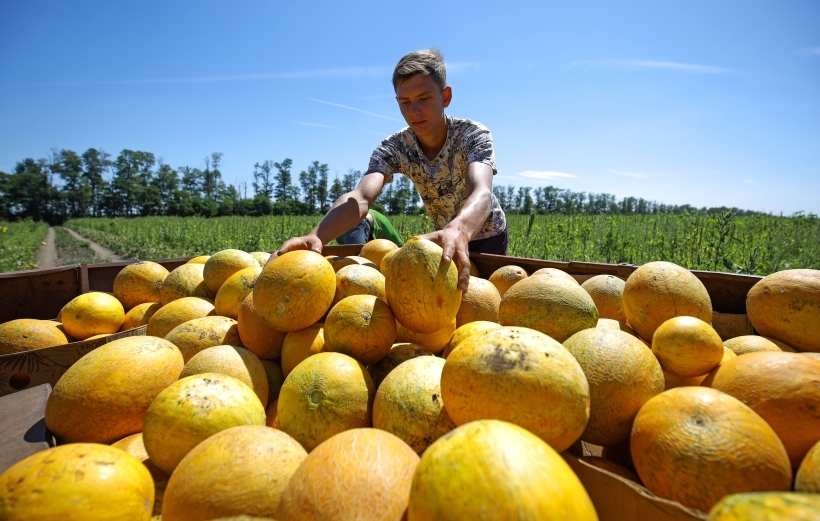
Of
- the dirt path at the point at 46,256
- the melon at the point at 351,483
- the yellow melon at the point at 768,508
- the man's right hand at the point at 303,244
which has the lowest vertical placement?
the dirt path at the point at 46,256

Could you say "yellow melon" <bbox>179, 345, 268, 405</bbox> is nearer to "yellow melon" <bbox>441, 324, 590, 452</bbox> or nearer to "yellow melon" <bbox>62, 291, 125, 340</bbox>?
"yellow melon" <bbox>441, 324, 590, 452</bbox>

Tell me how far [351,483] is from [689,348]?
1.55m

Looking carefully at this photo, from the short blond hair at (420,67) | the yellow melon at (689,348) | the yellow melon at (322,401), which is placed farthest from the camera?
the short blond hair at (420,67)

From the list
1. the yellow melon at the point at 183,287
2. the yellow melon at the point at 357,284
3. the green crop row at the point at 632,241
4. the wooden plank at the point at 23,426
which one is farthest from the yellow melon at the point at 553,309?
the green crop row at the point at 632,241

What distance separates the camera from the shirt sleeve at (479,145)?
158 inches

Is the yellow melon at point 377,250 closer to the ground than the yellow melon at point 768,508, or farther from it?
farther from it

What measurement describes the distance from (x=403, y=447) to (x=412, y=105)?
344 centimetres

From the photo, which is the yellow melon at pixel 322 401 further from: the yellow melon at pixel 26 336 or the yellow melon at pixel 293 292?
the yellow melon at pixel 26 336

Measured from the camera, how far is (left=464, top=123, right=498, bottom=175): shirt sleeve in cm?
402

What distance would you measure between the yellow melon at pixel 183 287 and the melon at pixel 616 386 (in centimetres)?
273

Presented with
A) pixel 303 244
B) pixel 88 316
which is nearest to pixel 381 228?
pixel 303 244

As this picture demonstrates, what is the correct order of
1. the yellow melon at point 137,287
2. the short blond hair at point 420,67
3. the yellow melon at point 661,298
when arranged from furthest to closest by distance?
1. the short blond hair at point 420,67
2. the yellow melon at point 137,287
3. the yellow melon at point 661,298

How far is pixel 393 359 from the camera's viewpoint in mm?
2072

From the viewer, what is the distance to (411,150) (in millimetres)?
4715
